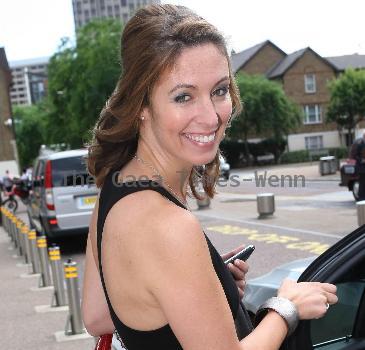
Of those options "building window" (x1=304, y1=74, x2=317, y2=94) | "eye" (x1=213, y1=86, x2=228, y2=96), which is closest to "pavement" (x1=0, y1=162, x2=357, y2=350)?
"eye" (x1=213, y1=86, x2=228, y2=96)

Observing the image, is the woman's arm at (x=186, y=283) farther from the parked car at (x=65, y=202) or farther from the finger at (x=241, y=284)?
the parked car at (x=65, y=202)

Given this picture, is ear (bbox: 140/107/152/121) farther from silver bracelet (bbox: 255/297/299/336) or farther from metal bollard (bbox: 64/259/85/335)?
metal bollard (bbox: 64/259/85/335)

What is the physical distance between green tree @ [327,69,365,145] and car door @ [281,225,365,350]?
4600 cm

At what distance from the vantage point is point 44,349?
17.4 ft

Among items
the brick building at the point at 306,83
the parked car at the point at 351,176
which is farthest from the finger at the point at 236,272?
the brick building at the point at 306,83

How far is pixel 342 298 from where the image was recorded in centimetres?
226

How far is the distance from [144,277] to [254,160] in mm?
48894

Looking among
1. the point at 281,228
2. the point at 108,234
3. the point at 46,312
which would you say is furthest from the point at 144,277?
the point at 281,228

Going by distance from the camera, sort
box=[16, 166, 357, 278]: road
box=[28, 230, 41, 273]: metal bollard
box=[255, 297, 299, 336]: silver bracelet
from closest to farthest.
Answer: box=[255, 297, 299, 336]: silver bracelet
box=[28, 230, 41, 273]: metal bollard
box=[16, 166, 357, 278]: road

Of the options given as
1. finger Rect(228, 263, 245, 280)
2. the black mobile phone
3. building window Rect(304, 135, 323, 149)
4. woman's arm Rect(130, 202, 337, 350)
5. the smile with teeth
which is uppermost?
the smile with teeth

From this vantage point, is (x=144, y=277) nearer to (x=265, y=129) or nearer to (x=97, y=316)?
(x=97, y=316)

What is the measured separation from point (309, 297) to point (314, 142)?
54476mm

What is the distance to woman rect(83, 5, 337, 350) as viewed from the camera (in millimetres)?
1212

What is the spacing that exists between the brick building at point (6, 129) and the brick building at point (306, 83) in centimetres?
2393
